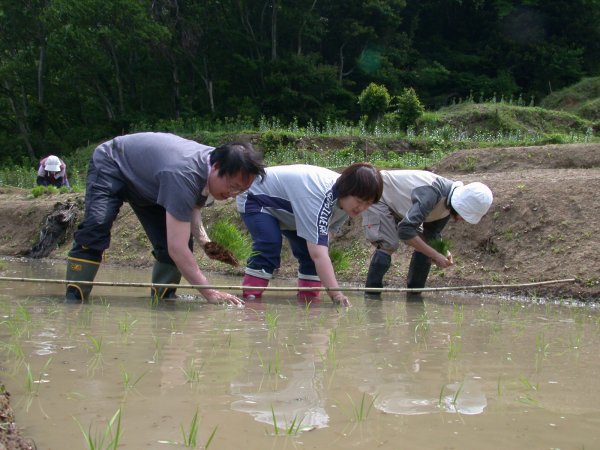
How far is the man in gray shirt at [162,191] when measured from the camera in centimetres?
448

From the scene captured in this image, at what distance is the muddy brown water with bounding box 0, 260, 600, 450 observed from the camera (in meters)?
2.28

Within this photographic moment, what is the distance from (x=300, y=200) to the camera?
17.0 feet

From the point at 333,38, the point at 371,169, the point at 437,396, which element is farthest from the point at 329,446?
the point at 333,38

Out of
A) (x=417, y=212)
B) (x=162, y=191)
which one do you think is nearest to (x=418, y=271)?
(x=417, y=212)

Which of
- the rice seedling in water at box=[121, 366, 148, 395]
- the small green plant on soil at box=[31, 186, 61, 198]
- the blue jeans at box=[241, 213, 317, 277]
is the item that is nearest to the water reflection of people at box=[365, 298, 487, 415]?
the rice seedling in water at box=[121, 366, 148, 395]

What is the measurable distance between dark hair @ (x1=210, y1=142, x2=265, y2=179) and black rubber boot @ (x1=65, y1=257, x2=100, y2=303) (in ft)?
4.07

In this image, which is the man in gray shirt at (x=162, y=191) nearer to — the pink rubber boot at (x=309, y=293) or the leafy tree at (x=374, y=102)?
the pink rubber boot at (x=309, y=293)

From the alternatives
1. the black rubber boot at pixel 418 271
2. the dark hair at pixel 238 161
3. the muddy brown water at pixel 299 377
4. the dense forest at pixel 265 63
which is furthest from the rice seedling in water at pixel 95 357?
the dense forest at pixel 265 63

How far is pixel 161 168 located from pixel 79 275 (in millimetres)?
976

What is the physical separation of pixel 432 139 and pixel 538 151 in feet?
21.3

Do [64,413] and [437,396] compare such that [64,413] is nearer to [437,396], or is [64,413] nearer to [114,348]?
[114,348]

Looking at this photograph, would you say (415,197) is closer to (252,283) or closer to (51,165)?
(252,283)

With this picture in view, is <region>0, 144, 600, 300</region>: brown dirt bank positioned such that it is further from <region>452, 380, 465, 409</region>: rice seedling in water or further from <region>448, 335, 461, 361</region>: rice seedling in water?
<region>452, 380, 465, 409</region>: rice seedling in water

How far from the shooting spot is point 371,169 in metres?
4.95
